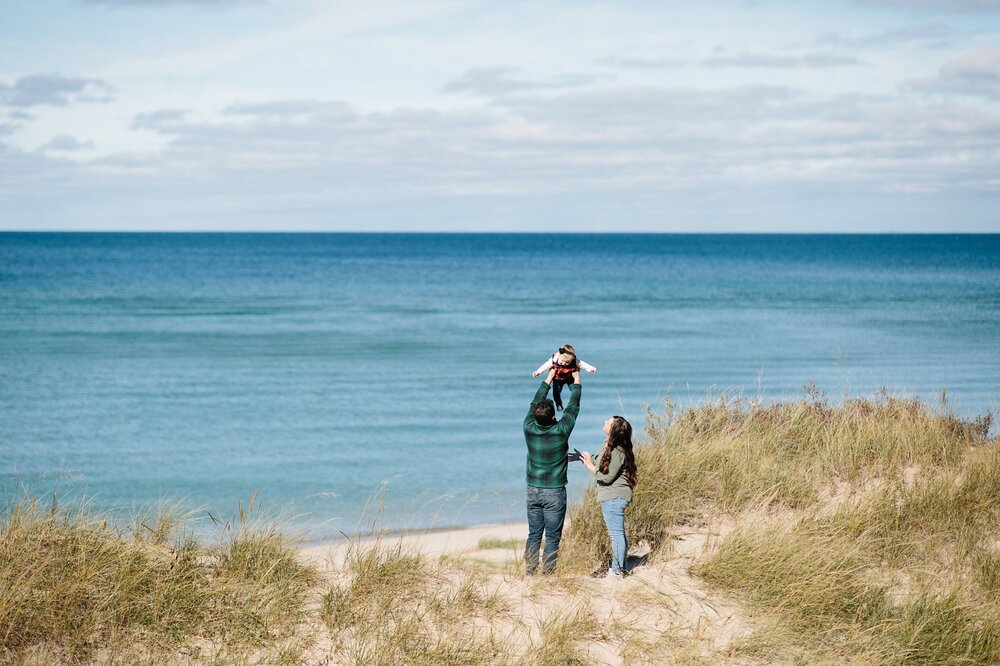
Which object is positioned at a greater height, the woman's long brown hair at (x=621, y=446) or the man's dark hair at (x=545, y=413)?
the man's dark hair at (x=545, y=413)

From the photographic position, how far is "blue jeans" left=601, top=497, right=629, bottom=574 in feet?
23.7

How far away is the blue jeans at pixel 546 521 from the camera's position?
720 cm

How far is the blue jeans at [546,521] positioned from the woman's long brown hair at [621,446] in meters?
0.43

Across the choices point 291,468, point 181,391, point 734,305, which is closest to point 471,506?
point 291,468

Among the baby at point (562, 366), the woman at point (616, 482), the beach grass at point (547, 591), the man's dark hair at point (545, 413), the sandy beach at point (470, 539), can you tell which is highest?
the baby at point (562, 366)

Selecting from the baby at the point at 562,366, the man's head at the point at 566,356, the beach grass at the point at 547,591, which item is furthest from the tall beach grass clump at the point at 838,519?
the man's head at the point at 566,356

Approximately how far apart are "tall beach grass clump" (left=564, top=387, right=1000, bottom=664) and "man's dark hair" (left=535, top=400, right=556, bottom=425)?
1.32 m

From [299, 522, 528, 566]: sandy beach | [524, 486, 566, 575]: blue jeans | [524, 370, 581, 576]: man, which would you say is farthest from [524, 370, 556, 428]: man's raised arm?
[299, 522, 528, 566]: sandy beach

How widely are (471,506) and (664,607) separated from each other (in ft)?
22.6

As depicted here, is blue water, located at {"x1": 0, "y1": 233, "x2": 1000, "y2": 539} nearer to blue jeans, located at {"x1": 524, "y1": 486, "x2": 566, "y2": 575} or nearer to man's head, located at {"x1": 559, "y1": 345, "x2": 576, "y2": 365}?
blue jeans, located at {"x1": 524, "y1": 486, "x2": 566, "y2": 575}

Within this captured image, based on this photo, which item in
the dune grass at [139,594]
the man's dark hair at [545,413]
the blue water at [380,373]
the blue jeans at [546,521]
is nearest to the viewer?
the dune grass at [139,594]

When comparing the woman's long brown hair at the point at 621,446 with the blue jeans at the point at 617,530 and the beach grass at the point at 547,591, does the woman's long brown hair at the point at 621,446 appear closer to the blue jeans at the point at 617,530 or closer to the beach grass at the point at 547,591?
the blue jeans at the point at 617,530

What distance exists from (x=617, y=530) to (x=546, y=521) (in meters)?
0.60

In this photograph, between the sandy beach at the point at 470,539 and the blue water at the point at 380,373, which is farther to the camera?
the blue water at the point at 380,373
